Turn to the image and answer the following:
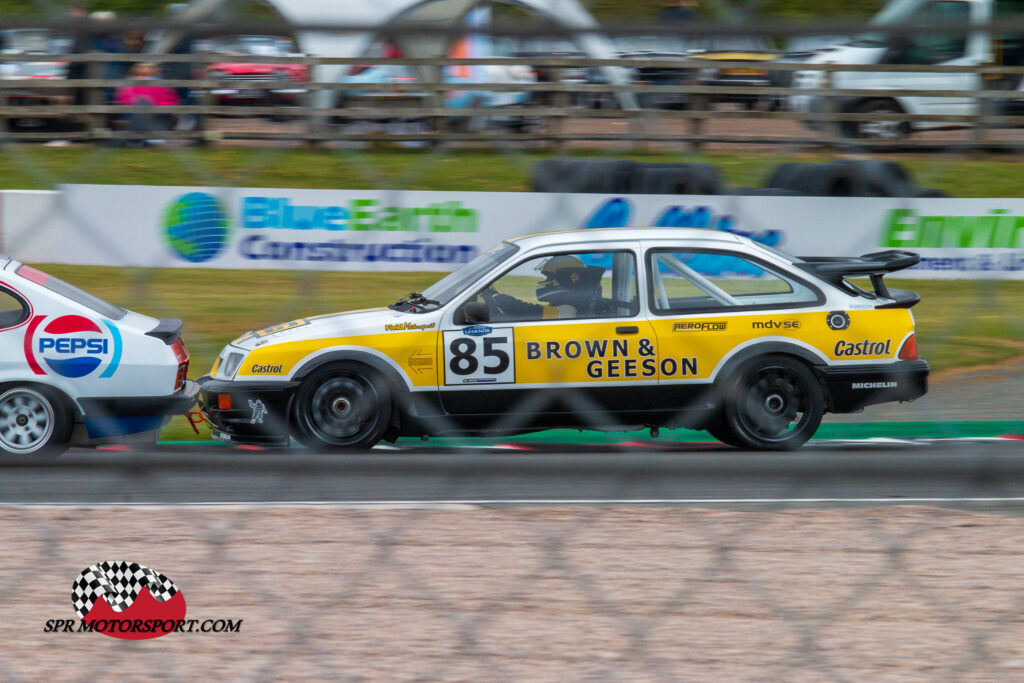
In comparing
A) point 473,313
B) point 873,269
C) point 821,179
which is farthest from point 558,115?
point 473,313

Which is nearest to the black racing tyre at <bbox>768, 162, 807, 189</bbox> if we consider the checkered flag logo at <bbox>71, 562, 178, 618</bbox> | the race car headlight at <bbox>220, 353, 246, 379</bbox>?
the checkered flag logo at <bbox>71, 562, 178, 618</bbox>

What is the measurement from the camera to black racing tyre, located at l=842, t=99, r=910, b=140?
1560 mm

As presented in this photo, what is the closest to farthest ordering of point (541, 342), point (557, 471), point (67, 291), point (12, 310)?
1. point (557, 471)
2. point (67, 291)
3. point (12, 310)
4. point (541, 342)

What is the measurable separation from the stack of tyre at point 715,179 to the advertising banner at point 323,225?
1.2 inches

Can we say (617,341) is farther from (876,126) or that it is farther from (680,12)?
(680,12)

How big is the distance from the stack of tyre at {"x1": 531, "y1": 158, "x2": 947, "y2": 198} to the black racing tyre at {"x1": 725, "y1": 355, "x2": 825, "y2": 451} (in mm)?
3243

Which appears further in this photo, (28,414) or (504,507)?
(28,414)

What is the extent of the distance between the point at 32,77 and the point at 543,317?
4.39 metres

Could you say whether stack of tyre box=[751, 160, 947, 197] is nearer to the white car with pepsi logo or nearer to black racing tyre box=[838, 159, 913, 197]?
black racing tyre box=[838, 159, 913, 197]

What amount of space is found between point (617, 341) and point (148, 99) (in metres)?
4.40

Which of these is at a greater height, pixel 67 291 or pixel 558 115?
pixel 558 115

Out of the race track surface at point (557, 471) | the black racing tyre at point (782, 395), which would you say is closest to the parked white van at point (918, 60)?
the race track surface at point (557, 471)

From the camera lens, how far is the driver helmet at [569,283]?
587cm

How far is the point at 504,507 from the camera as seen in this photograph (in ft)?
6.00
